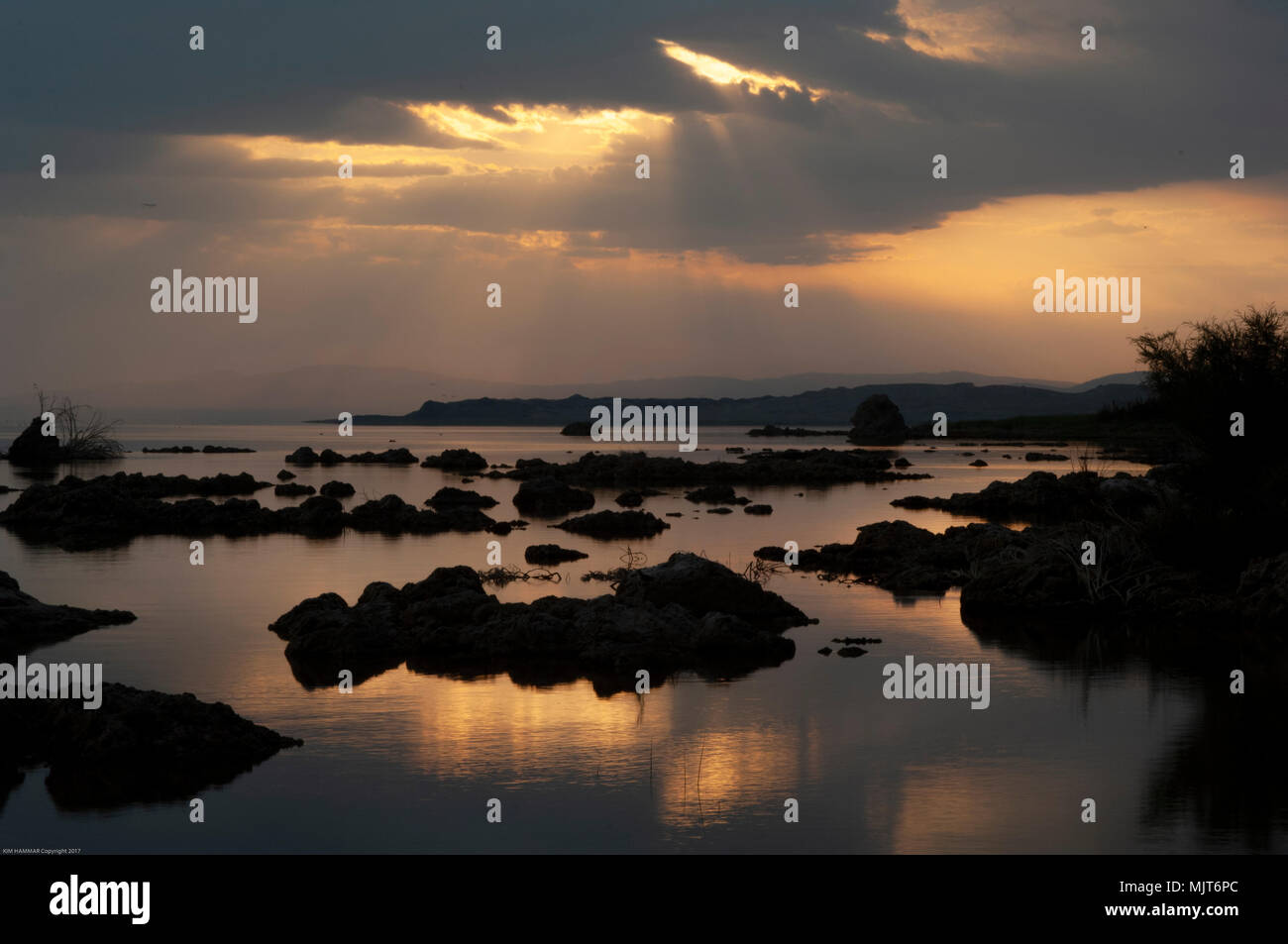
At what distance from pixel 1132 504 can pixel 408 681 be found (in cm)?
1857

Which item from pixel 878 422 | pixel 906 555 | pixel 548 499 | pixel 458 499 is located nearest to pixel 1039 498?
pixel 548 499

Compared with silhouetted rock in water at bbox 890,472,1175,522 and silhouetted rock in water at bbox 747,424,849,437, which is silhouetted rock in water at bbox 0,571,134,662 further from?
silhouetted rock in water at bbox 747,424,849,437

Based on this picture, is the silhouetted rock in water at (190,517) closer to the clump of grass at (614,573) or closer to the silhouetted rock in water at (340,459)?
the clump of grass at (614,573)

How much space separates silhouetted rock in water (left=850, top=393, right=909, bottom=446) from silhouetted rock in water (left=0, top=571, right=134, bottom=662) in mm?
92601

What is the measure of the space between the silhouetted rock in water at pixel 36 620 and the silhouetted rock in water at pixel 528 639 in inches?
90.2

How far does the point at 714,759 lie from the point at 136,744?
13.4 ft

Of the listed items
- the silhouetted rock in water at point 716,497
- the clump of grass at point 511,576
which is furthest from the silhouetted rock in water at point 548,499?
the clump of grass at point 511,576

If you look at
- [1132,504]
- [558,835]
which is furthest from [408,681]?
[1132,504]

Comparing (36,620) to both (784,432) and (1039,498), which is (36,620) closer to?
(1039,498)

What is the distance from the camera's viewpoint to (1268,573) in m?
14.8

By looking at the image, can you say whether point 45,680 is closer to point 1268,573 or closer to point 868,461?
point 1268,573

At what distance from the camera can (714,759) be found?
8.89 meters

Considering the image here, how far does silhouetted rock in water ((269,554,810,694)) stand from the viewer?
12.1m

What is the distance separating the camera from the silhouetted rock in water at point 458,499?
3231 centimetres
